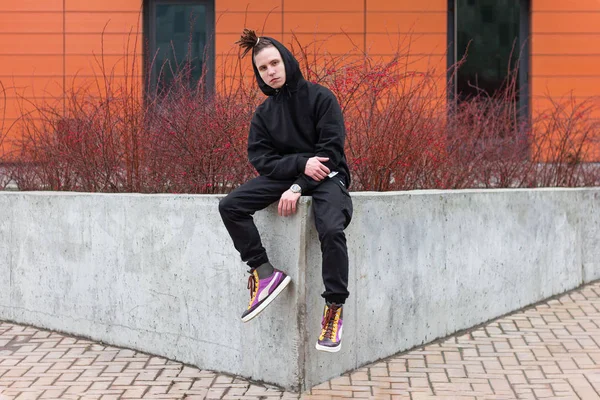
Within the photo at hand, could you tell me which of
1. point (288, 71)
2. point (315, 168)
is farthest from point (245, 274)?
point (288, 71)

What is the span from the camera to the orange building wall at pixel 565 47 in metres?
20.1

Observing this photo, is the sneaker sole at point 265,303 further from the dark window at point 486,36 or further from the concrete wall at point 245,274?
the dark window at point 486,36

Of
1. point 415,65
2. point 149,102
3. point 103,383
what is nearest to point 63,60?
point 415,65

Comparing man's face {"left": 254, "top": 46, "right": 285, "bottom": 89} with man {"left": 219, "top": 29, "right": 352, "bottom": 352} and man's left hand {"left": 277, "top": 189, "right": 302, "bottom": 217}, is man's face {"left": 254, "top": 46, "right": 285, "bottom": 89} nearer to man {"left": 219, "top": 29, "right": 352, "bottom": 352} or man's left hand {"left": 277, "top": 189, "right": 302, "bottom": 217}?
man {"left": 219, "top": 29, "right": 352, "bottom": 352}

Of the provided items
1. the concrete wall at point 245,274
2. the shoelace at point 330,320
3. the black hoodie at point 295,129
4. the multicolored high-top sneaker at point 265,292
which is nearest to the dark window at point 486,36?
the concrete wall at point 245,274

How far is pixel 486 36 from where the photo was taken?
19609 mm

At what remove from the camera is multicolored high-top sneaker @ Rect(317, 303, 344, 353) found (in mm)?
4453

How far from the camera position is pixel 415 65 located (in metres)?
19.8

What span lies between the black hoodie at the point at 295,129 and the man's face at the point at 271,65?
3 centimetres

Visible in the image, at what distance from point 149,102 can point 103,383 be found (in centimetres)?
324

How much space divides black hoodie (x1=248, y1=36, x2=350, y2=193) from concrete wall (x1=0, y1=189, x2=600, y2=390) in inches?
9.2

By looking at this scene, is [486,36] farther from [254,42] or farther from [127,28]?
[254,42]

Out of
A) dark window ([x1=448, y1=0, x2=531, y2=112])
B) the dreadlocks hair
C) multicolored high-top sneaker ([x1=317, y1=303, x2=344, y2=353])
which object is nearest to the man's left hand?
multicolored high-top sneaker ([x1=317, y1=303, x2=344, y2=353])

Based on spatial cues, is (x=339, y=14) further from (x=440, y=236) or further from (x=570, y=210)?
(x=440, y=236)
